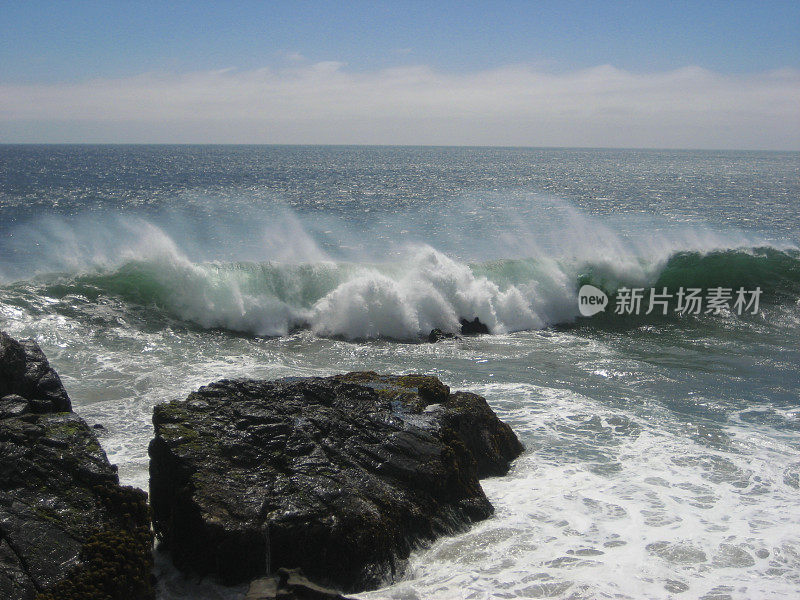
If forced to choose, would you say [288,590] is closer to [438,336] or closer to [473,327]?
[438,336]

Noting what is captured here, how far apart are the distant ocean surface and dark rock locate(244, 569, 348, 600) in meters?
0.53

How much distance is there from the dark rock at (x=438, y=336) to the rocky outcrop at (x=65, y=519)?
9.48m

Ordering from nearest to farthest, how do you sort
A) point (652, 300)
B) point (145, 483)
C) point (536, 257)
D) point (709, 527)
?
1. point (709, 527)
2. point (145, 483)
3. point (652, 300)
4. point (536, 257)

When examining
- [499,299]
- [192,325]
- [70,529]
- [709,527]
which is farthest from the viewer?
[499,299]

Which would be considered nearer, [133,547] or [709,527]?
[133,547]

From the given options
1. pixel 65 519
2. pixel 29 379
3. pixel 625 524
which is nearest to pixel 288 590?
pixel 65 519

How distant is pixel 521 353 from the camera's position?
548 inches

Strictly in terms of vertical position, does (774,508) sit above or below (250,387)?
below

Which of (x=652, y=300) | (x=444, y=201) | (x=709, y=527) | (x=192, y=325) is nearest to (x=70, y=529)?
(x=709, y=527)

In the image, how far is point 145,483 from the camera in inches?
289

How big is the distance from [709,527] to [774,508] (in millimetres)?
1020

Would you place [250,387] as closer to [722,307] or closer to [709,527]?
[709,527]

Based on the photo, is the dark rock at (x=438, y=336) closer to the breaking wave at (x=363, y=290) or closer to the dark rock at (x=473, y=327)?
the breaking wave at (x=363, y=290)

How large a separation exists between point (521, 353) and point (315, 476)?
835cm
